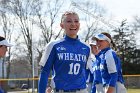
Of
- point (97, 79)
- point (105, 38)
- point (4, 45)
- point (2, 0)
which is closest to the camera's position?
point (4, 45)

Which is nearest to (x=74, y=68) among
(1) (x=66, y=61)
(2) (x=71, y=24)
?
(1) (x=66, y=61)

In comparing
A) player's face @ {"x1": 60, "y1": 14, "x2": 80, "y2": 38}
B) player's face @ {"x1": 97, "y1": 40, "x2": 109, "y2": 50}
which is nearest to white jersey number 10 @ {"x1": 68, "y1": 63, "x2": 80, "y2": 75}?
player's face @ {"x1": 60, "y1": 14, "x2": 80, "y2": 38}

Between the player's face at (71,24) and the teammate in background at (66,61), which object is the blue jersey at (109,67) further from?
the player's face at (71,24)

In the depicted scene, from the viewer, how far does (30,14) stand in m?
51.2

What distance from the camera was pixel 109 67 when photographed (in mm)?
7145

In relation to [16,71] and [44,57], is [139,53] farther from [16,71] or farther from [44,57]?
[44,57]

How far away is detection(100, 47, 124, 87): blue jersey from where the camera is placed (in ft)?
23.1

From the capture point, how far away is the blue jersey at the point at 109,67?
23.1 ft

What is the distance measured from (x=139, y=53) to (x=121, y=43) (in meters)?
3.71

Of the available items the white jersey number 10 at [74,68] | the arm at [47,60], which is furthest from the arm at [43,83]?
the white jersey number 10 at [74,68]

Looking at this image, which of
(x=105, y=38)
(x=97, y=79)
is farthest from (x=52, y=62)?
(x=97, y=79)

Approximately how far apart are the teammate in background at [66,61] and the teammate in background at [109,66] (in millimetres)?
1703

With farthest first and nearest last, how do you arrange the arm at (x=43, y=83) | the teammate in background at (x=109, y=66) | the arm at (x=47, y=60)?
1. the teammate in background at (x=109, y=66)
2. the arm at (x=47, y=60)
3. the arm at (x=43, y=83)

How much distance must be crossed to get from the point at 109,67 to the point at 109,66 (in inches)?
0.7
